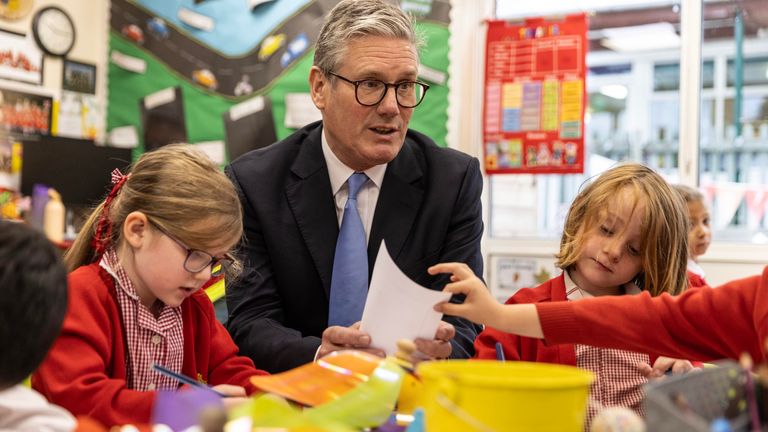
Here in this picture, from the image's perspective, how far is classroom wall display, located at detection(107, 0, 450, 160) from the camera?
13.4 ft

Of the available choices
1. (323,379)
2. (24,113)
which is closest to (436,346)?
(323,379)

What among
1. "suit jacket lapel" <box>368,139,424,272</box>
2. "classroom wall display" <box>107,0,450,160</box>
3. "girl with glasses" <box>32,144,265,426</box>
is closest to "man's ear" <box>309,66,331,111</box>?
"suit jacket lapel" <box>368,139,424,272</box>

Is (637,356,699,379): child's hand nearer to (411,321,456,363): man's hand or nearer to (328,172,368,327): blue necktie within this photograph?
(411,321,456,363): man's hand

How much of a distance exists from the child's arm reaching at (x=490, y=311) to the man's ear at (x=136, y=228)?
21.6 inches

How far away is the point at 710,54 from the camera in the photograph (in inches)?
155

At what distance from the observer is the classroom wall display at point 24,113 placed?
428 cm

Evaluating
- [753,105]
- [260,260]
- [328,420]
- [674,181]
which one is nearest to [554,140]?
[674,181]

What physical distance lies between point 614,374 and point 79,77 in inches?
155

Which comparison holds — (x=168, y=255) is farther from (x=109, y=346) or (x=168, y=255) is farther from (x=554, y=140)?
(x=554, y=140)

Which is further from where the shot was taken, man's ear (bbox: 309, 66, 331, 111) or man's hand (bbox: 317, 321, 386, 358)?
man's ear (bbox: 309, 66, 331, 111)

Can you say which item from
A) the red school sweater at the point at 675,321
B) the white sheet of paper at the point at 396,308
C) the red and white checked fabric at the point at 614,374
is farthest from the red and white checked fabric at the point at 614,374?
the white sheet of paper at the point at 396,308

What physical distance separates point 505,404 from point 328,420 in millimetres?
257

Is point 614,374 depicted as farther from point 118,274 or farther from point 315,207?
point 118,274

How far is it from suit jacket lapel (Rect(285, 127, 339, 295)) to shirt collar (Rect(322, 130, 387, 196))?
2 centimetres
